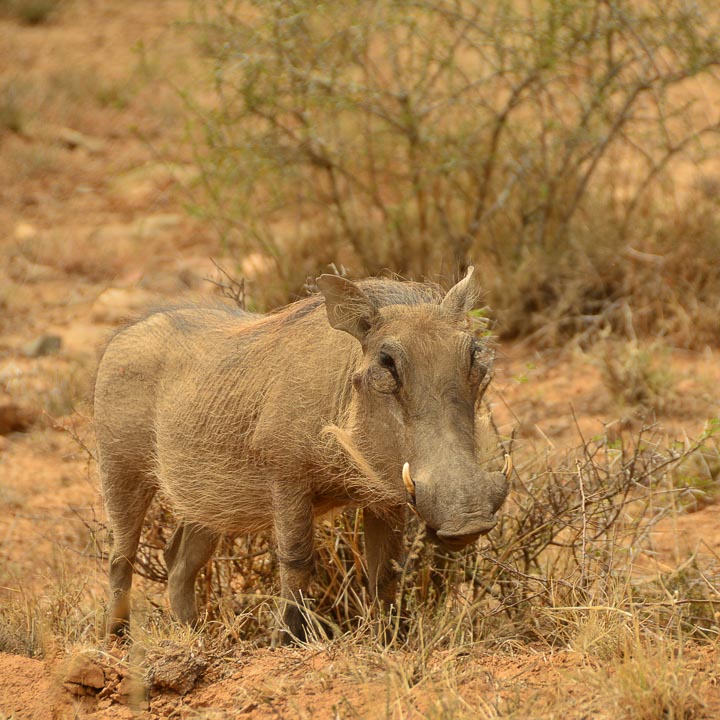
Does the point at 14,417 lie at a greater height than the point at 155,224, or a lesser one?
lesser

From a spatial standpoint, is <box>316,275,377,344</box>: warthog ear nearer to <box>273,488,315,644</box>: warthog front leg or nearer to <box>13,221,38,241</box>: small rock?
<box>273,488,315,644</box>: warthog front leg

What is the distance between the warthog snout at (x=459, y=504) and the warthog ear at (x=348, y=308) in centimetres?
45

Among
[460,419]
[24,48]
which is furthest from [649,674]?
[24,48]

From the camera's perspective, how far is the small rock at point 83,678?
3.10 metres

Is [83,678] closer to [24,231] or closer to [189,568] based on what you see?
[189,568]

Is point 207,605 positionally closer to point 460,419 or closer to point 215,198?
point 460,419

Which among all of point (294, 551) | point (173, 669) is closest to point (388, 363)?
point (294, 551)

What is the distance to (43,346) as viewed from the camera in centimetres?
770

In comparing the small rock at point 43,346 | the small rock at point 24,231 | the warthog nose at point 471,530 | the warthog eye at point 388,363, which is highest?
the warthog eye at point 388,363

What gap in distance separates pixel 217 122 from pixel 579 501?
3.92 m

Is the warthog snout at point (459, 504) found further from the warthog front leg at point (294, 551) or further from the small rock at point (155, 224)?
the small rock at point (155, 224)

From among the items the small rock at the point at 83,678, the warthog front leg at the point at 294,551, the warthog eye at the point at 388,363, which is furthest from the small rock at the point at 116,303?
the warthog eye at the point at 388,363

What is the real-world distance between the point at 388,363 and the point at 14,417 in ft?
13.9

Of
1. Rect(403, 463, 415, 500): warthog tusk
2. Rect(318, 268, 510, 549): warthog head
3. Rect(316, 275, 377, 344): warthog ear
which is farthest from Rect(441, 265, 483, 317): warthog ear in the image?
Rect(403, 463, 415, 500): warthog tusk
